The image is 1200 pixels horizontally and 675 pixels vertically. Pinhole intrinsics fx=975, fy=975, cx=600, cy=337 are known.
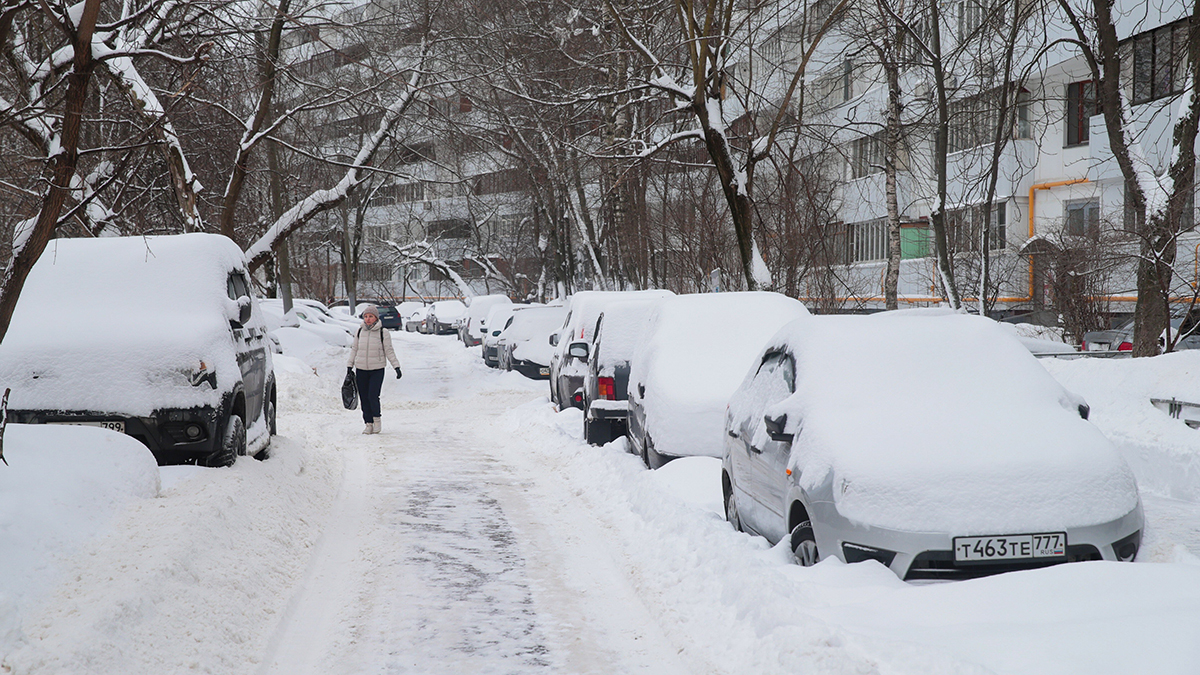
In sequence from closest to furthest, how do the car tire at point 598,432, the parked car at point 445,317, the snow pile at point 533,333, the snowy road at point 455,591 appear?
the snowy road at point 455,591, the car tire at point 598,432, the snow pile at point 533,333, the parked car at point 445,317

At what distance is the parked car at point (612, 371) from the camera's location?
11383 mm

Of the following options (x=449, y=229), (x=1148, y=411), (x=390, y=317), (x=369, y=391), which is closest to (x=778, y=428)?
(x=1148, y=411)

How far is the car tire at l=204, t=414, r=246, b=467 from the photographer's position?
26.4 ft

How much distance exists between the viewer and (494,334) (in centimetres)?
2866

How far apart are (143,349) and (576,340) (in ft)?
26.0

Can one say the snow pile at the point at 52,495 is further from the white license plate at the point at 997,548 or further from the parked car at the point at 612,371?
the parked car at the point at 612,371

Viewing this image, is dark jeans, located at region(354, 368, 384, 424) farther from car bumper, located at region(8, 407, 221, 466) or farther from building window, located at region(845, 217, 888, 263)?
building window, located at region(845, 217, 888, 263)

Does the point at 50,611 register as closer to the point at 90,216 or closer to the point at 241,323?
the point at 241,323

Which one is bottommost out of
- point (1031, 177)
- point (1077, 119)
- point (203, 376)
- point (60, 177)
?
point (203, 376)

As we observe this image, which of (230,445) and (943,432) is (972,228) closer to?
(230,445)

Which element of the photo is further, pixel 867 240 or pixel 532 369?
pixel 867 240

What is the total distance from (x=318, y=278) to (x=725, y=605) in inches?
2893

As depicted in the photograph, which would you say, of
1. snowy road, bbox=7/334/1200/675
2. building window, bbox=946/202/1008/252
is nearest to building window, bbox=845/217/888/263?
building window, bbox=946/202/1008/252

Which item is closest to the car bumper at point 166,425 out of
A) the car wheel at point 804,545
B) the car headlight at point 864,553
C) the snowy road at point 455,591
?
the snowy road at point 455,591
